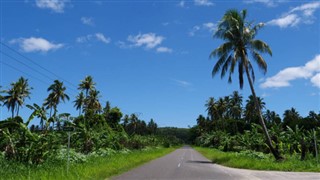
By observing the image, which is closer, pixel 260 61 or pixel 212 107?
pixel 260 61

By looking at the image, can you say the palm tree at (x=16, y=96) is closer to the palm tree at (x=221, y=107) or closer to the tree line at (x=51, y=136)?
the tree line at (x=51, y=136)

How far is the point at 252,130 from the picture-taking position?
149 ft

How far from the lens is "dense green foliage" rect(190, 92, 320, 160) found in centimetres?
3462

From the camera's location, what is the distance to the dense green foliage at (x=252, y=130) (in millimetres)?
34625

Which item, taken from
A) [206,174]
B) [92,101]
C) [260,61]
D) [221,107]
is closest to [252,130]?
[260,61]

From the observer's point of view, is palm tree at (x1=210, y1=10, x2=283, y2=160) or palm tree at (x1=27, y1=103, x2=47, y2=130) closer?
palm tree at (x1=27, y1=103, x2=47, y2=130)

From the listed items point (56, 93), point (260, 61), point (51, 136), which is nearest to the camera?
point (51, 136)

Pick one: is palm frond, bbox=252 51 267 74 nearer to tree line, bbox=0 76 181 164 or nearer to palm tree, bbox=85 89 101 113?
tree line, bbox=0 76 181 164

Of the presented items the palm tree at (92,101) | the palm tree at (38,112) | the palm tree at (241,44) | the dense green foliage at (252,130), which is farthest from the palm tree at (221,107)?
the palm tree at (38,112)

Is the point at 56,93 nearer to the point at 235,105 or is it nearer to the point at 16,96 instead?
the point at 16,96

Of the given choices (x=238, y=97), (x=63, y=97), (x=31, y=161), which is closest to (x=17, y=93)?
(x=63, y=97)

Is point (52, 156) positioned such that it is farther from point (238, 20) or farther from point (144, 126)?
point (144, 126)

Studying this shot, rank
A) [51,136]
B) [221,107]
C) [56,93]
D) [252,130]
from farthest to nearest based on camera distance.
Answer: [221,107]
[56,93]
[252,130]
[51,136]

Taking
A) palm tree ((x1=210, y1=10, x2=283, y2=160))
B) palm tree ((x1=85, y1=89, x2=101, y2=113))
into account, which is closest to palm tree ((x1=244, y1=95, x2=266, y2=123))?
palm tree ((x1=85, y1=89, x2=101, y2=113))
